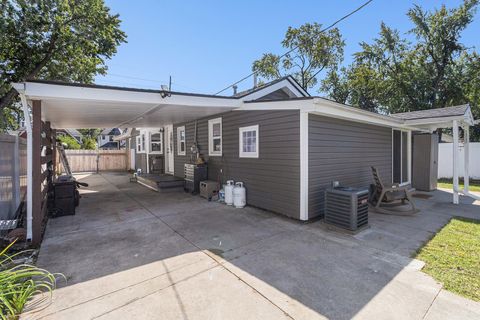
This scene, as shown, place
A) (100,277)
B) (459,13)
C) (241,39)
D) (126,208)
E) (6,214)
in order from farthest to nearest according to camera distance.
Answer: (459,13)
(241,39)
(126,208)
(6,214)
(100,277)

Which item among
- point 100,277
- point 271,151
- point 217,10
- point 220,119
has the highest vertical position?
point 217,10

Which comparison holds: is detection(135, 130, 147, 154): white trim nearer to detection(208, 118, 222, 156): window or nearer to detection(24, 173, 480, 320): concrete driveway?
detection(208, 118, 222, 156): window

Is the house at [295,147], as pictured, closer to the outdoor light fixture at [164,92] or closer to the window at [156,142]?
the outdoor light fixture at [164,92]

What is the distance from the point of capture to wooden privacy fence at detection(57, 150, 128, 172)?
53.8 ft

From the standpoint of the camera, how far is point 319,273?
294 cm

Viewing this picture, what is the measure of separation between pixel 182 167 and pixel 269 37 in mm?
7966

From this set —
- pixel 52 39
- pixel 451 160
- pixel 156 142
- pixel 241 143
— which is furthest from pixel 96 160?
pixel 451 160

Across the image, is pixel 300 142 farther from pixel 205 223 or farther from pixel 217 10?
pixel 217 10

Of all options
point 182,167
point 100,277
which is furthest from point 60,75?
point 100,277

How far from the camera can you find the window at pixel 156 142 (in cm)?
1219

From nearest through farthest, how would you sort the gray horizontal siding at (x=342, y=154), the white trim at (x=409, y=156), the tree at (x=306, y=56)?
1. the gray horizontal siding at (x=342, y=154)
2. the white trim at (x=409, y=156)
3. the tree at (x=306, y=56)

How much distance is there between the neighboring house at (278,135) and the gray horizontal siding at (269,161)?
22 mm

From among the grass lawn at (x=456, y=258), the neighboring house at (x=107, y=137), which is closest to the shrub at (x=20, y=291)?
the grass lawn at (x=456, y=258)

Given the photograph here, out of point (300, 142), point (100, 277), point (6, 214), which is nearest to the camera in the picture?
point (100, 277)
